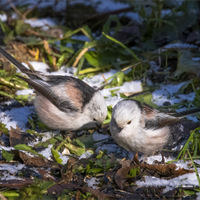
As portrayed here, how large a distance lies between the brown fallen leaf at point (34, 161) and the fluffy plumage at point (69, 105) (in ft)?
1.63

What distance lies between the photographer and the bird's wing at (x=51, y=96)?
3.11 meters

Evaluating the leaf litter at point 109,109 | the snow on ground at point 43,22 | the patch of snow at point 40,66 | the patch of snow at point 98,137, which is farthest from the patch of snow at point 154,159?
the snow on ground at point 43,22

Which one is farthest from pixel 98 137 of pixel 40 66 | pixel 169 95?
pixel 40 66

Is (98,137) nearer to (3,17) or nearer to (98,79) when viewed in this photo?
(98,79)

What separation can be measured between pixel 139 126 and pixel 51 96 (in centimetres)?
105

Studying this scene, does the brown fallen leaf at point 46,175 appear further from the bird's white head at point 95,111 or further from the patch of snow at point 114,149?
the bird's white head at point 95,111

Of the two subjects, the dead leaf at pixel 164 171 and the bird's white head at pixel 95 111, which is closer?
the dead leaf at pixel 164 171

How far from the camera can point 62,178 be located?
8.07 ft

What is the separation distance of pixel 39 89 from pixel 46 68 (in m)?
1.13

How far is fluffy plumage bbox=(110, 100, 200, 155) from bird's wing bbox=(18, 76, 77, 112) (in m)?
0.63

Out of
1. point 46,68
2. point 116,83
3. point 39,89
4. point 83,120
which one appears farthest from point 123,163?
point 46,68

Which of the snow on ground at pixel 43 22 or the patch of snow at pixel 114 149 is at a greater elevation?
the snow on ground at pixel 43 22

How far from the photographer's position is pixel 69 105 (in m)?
3.11

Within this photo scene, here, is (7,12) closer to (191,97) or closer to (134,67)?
(134,67)
